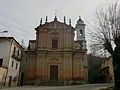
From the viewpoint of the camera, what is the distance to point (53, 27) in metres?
35.5

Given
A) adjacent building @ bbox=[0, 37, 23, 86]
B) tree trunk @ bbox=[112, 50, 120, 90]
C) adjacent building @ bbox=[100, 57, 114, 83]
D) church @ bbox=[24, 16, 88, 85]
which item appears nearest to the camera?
tree trunk @ bbox=[112, 50, 120, 90]

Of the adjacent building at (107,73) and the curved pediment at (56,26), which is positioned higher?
the curved pediment at (56,26)

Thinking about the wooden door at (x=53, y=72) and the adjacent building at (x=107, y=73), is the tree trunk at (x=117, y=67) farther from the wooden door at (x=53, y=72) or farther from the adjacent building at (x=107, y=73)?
the adjacent building at (x=107, y=73)

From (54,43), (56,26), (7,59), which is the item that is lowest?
(7,59)

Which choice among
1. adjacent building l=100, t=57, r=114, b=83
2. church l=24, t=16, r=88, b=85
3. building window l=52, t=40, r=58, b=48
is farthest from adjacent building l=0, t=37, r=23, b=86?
adjacent building l=100, t=57, r=114, b=83

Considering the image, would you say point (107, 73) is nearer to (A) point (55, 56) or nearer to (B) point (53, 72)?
(A) point (55, 56)

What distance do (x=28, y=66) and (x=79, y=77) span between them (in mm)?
10405

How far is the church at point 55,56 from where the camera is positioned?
3209cm

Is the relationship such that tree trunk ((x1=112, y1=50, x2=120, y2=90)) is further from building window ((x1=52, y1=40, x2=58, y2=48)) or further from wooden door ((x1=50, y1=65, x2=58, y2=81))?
building window ((x1=52, y1=40, x2=58, y2=48))

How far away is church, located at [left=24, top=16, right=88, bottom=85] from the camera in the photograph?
3209 centimetres

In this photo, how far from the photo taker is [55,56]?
110 ft


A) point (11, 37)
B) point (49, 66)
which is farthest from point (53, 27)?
point (11, 37)

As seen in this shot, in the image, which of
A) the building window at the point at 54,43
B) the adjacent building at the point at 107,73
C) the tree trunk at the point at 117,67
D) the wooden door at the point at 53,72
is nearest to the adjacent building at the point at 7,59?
the wooden door at the point at 53,72

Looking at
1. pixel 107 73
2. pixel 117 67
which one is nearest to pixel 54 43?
pixel 117 67
